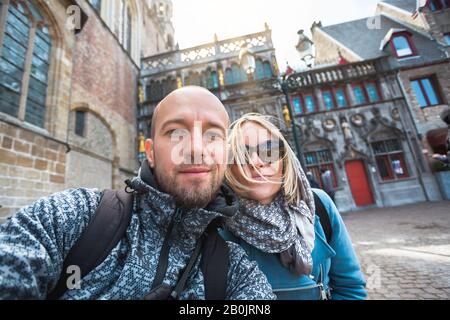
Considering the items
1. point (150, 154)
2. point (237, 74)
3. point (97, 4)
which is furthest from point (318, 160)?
point (97, 4)

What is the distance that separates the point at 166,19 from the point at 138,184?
23.5 metres

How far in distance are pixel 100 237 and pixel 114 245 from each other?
0.25 feet

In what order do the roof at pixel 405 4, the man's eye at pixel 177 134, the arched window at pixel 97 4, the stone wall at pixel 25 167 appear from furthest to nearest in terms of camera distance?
the roof at pixel 405 4, the arched window at pixel 97 4, the stone wall at pixel 25 167, the man's eye at pixel 177 134

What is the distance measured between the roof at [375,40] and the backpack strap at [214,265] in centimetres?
1481

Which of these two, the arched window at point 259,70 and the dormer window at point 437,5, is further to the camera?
the arched window at point 259,70

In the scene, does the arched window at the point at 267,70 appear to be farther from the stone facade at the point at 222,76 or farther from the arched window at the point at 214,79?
the arched window at the point at 214,79

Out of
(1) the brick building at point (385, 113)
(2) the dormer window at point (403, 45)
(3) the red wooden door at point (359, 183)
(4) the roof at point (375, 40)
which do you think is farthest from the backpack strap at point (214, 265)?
(2) the dormer window at point (403, 45)

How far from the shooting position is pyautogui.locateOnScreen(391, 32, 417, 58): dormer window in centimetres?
1167

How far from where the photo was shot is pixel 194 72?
12.9 meters

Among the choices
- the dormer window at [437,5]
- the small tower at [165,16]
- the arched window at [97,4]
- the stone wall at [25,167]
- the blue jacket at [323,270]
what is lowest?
the blue jacket at [323,270]

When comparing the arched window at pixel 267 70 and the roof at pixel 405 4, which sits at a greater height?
the roof at pixel 405 4

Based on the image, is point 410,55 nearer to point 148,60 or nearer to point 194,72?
point 194,72

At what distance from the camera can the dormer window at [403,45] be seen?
11.7m
